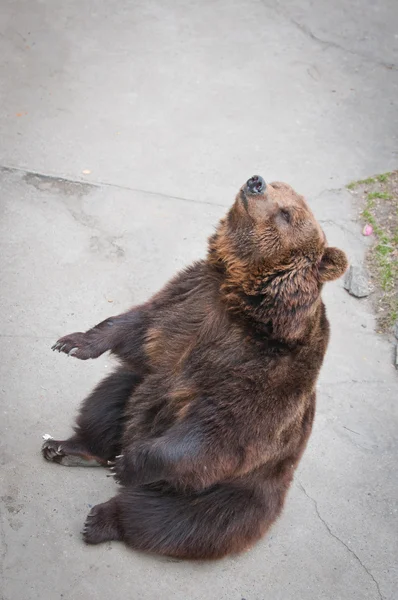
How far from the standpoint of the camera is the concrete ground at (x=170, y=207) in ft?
13.0

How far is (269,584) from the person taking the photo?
394cm

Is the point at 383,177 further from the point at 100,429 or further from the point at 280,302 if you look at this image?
the point at 100,429

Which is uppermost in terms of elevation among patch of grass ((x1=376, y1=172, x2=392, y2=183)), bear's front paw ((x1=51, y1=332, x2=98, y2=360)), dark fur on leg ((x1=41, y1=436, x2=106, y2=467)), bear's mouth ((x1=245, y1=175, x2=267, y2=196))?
→ bear's mouth ((x1=245, y1=175, x2=267, y2=196))

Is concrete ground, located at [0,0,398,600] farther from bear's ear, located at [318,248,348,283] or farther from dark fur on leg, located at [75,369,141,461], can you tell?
bear's ear, located at [318,248,348,283]

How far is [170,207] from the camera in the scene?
605 centimetres

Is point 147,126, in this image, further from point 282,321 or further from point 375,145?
point 282,321

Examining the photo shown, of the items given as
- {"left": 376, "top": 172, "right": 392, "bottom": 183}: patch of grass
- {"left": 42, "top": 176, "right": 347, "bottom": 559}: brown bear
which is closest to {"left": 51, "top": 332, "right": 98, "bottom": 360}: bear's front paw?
{"left": 42, "top": 176, "right": 347, "bottom": 559}: brown bear

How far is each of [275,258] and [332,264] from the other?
0.26m

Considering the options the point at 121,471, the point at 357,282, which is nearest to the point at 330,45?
the point at 357,282

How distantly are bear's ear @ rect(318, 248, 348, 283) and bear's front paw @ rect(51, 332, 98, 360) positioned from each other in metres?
1.26

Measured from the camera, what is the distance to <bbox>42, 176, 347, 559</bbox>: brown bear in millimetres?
3486

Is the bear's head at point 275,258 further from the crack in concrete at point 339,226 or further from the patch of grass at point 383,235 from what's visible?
the crack in concrete at point 339,226

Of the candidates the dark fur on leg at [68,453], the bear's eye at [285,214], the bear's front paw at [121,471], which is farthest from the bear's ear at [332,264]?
the dark fur on leg at [68,453]

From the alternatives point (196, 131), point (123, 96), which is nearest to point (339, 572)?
point (196, 131)
